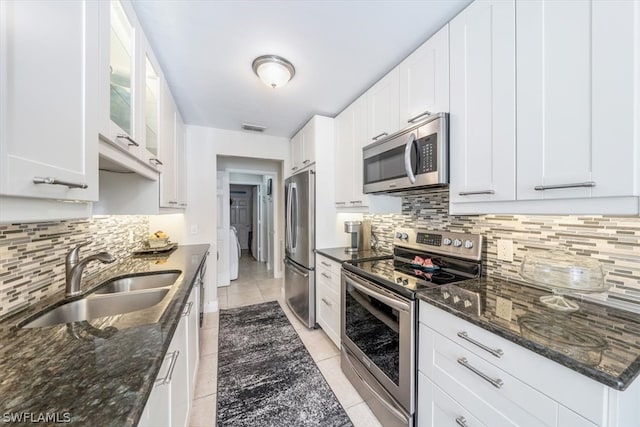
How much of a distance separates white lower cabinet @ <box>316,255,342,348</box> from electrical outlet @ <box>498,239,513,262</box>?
1.17m

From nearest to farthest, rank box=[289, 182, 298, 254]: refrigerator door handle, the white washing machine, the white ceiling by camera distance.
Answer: the white ceiling, box=[289, 182, 298, 254]: refrigerator door handle, the white washing machine

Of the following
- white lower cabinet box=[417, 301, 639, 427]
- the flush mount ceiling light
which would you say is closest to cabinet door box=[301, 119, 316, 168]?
the flush mount ceiling light

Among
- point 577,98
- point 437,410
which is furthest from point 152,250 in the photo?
point 577,98

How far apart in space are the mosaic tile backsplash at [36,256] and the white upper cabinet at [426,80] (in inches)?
84.6

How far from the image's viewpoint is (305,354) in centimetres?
220

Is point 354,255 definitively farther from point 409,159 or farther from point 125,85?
point 125,85

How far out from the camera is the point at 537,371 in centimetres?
79

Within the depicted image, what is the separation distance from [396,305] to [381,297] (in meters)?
0.12

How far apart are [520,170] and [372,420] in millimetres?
1680

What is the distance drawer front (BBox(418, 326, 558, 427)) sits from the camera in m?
0.80

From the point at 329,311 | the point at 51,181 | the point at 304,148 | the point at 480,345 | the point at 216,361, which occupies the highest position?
the point at 304,148

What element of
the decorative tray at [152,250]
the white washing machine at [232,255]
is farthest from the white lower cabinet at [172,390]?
the white washing machine at [232,255]

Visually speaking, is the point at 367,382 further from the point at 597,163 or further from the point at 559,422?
the point at 597,163

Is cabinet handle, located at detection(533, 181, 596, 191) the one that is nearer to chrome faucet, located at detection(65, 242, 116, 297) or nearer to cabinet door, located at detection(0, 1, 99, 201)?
cabinet door, located at detection(0, 1, 99, 201)
